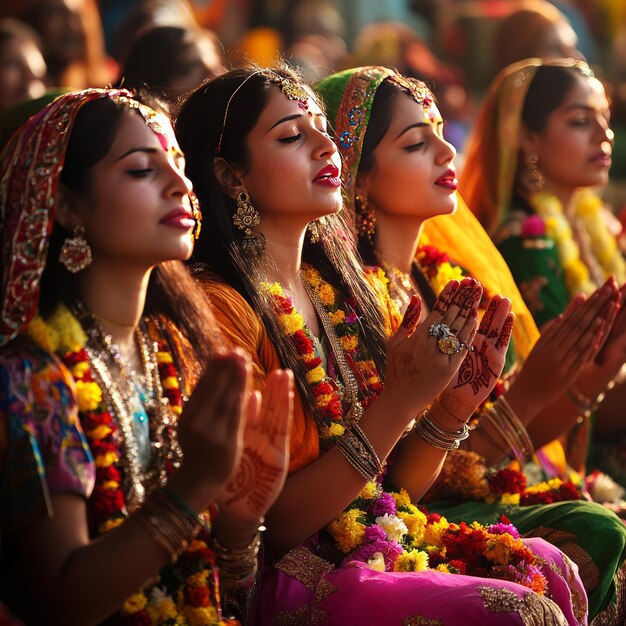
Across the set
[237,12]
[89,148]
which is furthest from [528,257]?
[237,12]

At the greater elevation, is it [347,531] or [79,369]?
[79,369]

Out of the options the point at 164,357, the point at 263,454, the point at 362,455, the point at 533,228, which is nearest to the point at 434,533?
the point at 362,455

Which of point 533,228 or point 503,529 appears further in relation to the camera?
point 533,228

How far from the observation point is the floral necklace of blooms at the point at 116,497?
2.76m

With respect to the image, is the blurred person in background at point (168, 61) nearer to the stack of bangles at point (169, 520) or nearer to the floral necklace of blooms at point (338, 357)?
the floral necklace of blooms at point (338, 357)

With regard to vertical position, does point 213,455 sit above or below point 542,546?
above

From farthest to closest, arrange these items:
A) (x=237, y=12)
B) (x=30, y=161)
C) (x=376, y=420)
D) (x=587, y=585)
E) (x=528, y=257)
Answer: (x=237, y=12)
(x=528, y=257)
(x=587, y=585)
(x=376, y=420)
(x=30, y=161)

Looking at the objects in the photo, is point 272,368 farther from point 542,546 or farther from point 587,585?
point 587,585

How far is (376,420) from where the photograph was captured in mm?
3289

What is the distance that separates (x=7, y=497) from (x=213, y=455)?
45cm

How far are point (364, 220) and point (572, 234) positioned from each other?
1.72 m

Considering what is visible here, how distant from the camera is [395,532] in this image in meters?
3.41

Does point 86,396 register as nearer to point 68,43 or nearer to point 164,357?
point 164,357

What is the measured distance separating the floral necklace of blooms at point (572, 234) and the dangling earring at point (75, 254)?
2.89 metres
